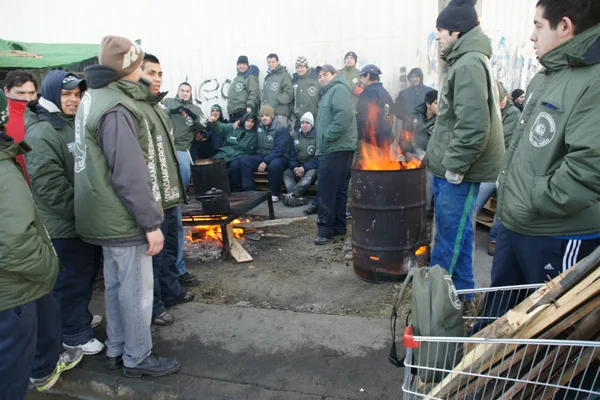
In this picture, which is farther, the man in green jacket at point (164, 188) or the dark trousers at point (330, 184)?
the dark trousers at point (330, 184)

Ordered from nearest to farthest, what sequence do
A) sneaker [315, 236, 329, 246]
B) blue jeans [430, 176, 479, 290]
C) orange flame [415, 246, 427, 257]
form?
blue jeans [430, 176, 479, 290]
orange flame [415, 246, 427, 257]
sneaker [315, 236, 329, 246]

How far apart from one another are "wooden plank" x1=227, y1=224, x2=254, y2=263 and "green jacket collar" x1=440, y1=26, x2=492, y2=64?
136 inches

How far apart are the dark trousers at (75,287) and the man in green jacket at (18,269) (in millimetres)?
768

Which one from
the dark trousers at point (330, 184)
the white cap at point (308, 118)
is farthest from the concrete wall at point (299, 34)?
the dark trousers at point (330, 184)

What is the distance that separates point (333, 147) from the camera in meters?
6.13

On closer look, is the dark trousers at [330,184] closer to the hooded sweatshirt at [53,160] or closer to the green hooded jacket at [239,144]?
the green hooded jacket at [239,144]

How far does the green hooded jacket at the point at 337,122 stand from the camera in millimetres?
6020

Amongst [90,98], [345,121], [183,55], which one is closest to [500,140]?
[345,121]

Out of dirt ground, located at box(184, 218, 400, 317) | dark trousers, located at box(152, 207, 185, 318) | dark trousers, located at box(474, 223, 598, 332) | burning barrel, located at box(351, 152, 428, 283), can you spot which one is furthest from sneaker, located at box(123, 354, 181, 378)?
burning barrel, located at box(351, 152, 428, 283)

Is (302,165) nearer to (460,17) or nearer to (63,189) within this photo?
(460,17)

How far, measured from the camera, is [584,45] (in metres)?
2.20

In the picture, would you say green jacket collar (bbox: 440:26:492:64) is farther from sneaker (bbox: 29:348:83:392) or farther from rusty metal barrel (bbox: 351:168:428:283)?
sneaker (bbox: 29:348:83:392)

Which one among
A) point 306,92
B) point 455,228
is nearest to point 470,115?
point 455,228

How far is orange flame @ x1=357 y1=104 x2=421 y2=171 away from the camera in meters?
4.80
